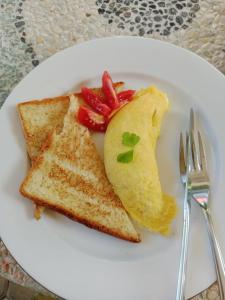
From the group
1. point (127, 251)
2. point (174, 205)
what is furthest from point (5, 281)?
point (174, 205)

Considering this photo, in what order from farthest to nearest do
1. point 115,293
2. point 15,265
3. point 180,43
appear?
point 180,43 < point 15,265 < point 115,293

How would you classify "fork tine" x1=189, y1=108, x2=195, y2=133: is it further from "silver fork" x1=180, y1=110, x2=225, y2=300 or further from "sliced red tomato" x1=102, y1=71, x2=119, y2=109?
"sliced red tomato" x1=102, y1=71, x2=119, y2=109


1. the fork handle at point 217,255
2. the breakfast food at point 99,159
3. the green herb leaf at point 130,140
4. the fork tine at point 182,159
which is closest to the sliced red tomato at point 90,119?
the breakfast food at point 99,159

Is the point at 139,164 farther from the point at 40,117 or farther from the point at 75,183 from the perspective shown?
the point at 40,117

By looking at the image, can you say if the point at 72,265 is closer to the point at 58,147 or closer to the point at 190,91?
the point at 58,147

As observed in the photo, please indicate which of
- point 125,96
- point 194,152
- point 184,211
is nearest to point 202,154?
point 194,152

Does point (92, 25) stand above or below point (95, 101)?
above
